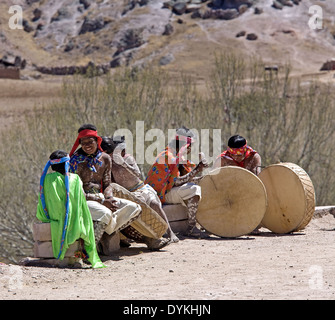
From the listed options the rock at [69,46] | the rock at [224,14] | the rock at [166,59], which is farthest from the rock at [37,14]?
the rock at [166,59]

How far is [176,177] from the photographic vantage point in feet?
29.6

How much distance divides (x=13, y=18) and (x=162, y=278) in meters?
88.1

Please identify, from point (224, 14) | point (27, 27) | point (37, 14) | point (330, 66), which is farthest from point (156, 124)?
point (37, 14)

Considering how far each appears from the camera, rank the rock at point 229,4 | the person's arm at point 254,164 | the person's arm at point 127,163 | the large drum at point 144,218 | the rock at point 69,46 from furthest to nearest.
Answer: the rock at point 229,4, the rock at point 69,46, the person's arm at point 254,164, the person's arm at point 127,163, the large drum at point 144,218

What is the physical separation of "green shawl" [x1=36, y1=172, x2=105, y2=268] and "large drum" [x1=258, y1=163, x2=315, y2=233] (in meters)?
3.50

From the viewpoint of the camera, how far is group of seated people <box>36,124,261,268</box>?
6.89 metres

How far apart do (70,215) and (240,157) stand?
136 inches

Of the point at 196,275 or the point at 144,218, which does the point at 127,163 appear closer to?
the point at 144,218

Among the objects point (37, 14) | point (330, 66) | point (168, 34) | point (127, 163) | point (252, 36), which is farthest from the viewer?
point (37, 14)

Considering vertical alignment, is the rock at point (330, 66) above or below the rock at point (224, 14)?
below

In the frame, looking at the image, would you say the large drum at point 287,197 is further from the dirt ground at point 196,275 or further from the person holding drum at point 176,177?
the person holding drum at point 176,177

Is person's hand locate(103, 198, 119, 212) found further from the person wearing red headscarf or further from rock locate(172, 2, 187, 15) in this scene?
rock locate(172, 2, 187, 15)

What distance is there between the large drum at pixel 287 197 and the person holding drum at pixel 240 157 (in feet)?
0.70

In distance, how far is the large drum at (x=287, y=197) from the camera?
31.4ft
